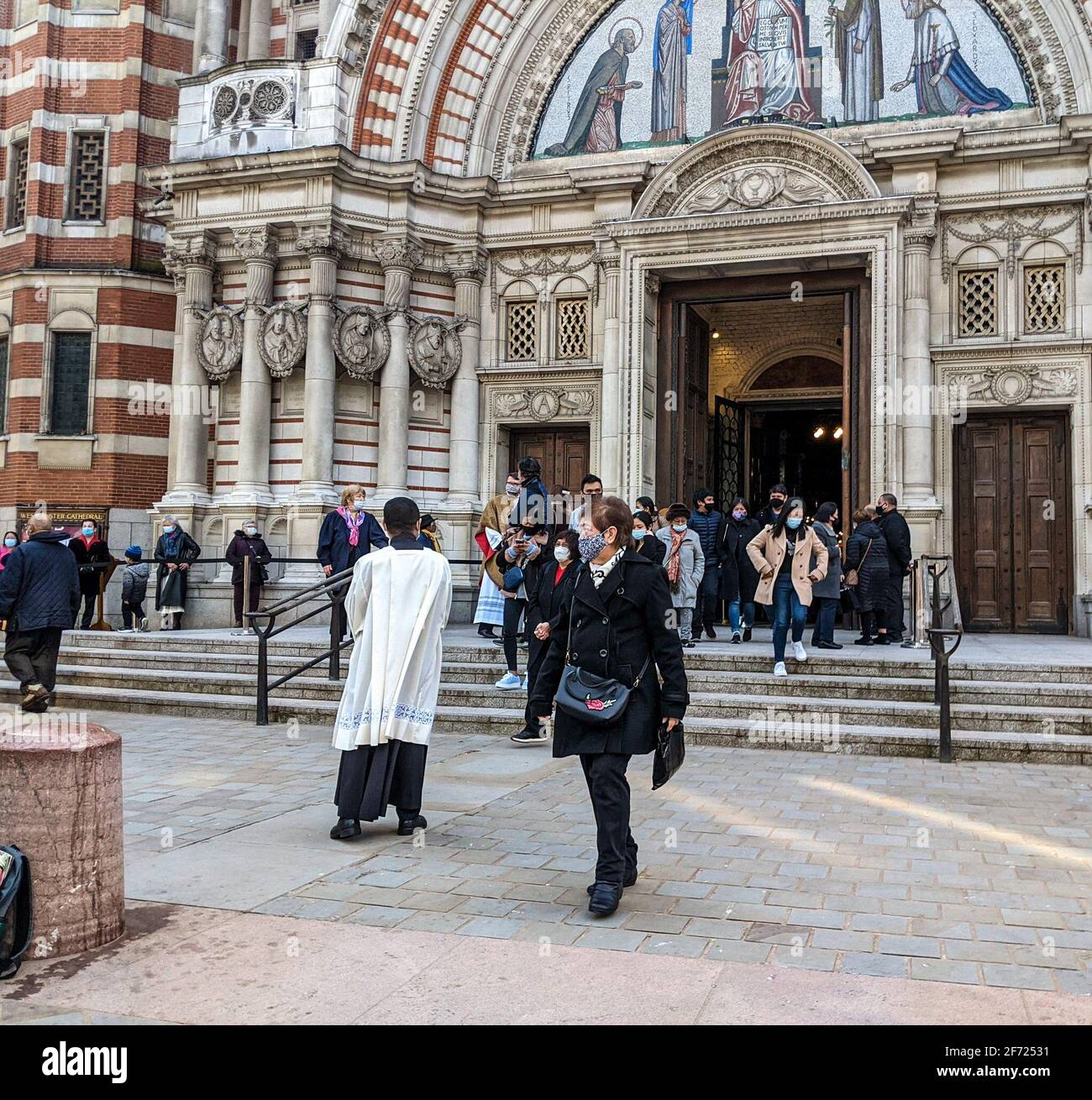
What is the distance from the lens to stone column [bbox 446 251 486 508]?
1720 centimetres

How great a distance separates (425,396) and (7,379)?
7.93 metres

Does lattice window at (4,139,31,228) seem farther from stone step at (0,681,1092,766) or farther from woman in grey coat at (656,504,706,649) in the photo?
woman in grey coat at (656,504,706,649)

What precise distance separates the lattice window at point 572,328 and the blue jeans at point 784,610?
7.32 m

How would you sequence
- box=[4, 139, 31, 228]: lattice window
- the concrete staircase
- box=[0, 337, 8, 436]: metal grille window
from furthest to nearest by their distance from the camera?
box=[4, 139, 31, 228]: lattice window
box=[0, 337, 8, 436]: metal grille window
the concrete staircase

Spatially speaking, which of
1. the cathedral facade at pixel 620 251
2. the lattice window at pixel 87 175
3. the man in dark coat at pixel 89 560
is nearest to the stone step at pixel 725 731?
the man in dark coat at pixel 89 560

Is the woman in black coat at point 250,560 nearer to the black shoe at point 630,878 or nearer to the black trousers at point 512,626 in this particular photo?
the black trousers at point 512,626

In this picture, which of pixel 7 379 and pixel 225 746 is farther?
pixel 7 379

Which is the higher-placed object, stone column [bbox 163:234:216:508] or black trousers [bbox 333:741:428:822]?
stone column [bbox 163:234:216:508]

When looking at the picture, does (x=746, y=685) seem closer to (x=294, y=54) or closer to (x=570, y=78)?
(x=570, y=78)

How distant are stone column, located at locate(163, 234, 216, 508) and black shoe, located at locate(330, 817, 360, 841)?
464 inches

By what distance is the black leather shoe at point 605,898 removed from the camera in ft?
15.7

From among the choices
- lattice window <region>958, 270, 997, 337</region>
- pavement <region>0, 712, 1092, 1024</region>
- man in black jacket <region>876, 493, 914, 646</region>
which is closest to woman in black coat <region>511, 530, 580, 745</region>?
pavement <region>0, 712, 1092, 1024</region>

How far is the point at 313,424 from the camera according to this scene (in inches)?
647

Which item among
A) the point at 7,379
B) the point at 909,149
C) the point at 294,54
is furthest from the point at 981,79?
the point at 7,379
